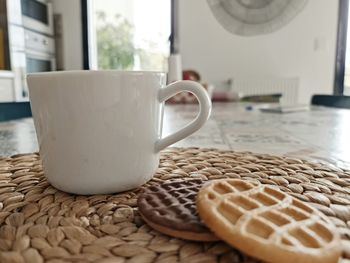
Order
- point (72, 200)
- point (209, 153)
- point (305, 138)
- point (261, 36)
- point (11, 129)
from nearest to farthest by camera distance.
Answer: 1. point (72, 200)
2. point (209, 153)
3. point (305, 138)
4. point (11, 129)
5. point (261, 36)

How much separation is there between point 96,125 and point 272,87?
2.88m

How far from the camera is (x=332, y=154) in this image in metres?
0.50

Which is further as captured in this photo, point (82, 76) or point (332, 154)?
point (332, 154)

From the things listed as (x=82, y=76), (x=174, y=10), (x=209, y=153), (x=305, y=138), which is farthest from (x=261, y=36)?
(x=82, y=76)

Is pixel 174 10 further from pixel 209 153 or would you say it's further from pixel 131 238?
pixel 131 238

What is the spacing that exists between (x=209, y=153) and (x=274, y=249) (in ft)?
0.97

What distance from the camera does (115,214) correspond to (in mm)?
241

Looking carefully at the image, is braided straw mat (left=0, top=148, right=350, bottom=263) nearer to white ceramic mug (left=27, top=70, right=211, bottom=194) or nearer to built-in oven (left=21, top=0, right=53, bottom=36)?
white ceramic mug (left=27, top=70, right=211, bottom=194)

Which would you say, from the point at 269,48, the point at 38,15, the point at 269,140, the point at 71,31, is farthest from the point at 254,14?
the point at 269,140

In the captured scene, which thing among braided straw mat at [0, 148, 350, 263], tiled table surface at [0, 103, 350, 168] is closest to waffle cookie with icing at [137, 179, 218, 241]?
braided straw mat at [0, 148, 350, 263]

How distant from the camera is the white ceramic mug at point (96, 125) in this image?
0.27 meters

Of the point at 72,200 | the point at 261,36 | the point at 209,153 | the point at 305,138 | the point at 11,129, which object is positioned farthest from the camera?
the point at 261,36

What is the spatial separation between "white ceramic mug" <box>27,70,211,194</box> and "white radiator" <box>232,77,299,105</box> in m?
2.73

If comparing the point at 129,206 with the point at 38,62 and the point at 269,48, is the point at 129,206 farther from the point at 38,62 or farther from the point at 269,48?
the point at 38,62
